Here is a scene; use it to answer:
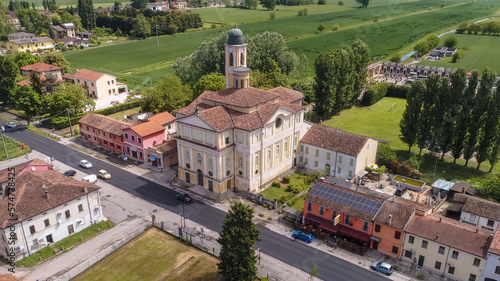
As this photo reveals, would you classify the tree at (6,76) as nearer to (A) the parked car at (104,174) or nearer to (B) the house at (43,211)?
(A) the parked car at (104,174)

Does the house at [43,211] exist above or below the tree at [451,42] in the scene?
below

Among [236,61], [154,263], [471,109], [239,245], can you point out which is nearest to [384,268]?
[239,245]

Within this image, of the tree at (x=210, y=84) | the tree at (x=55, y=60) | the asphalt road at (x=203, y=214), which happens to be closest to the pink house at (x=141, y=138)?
the asphalt road at (x=203, y=214)

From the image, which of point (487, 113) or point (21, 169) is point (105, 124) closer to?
point (21, 169)

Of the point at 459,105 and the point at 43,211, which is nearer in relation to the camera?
the point at 43,211

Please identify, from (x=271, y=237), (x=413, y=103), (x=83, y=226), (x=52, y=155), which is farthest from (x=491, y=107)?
(x=52, y=155)

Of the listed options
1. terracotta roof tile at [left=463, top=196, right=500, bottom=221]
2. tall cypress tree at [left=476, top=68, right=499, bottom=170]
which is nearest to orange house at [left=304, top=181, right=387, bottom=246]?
terracotta roof tile at [left=463, top=196, right=500, bottom=221]
